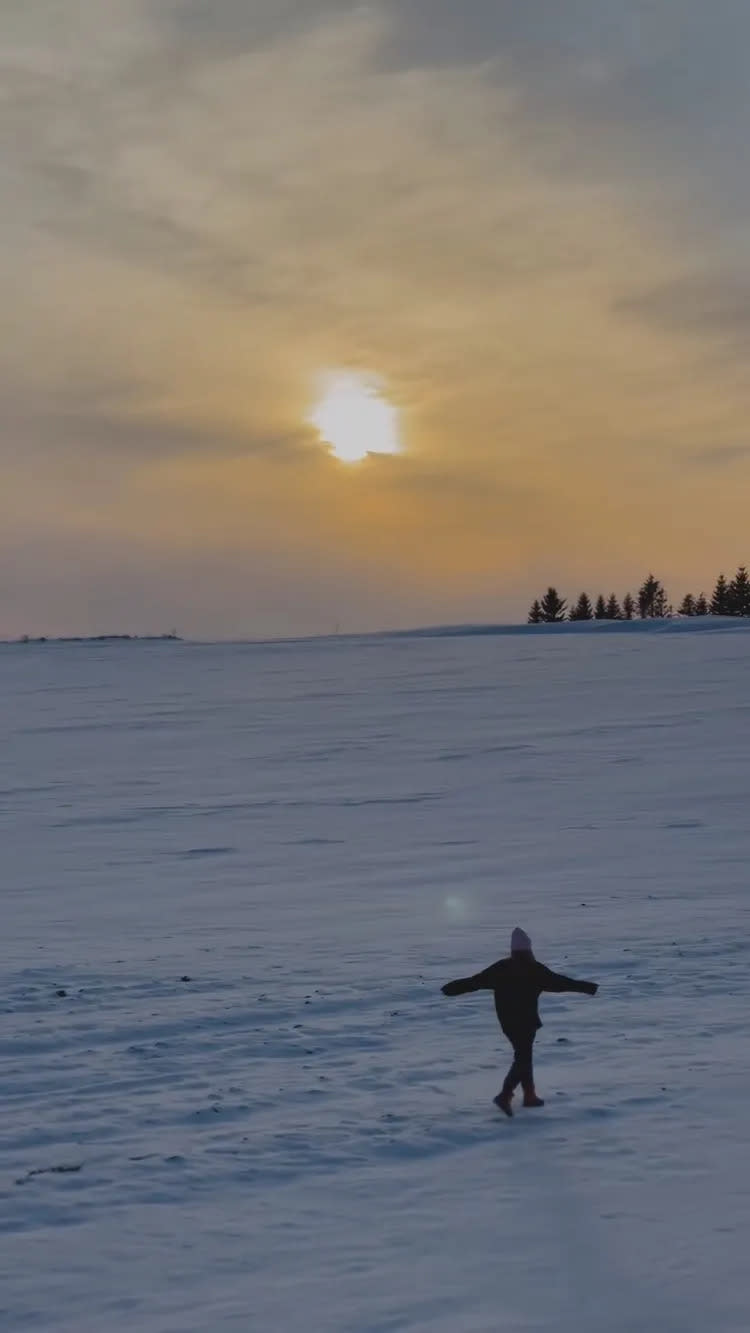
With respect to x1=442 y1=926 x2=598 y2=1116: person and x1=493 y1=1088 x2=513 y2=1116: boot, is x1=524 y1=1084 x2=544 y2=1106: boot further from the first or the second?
x1=493 y1=1088 x2=513 y2=1116: boot

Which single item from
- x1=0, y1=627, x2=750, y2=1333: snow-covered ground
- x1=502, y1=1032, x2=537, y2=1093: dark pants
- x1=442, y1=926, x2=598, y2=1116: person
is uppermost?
x1=442, y1=926, x2=598, y2=1116: person

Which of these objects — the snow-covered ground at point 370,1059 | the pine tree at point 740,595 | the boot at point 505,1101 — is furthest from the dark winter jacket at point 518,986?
the pine tree at point 740,595

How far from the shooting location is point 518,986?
8.84m

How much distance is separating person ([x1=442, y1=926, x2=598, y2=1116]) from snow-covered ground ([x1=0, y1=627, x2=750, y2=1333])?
11.0 inches

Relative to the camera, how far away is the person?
8.79 meters

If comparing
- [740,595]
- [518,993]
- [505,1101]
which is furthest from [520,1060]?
[740,595]

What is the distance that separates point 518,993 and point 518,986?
0.05 metres

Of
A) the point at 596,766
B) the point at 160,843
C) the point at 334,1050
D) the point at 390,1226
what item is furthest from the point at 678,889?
the point at 596,766

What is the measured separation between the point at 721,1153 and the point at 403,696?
40424mm

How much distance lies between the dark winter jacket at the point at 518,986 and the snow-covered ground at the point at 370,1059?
2.03 ft

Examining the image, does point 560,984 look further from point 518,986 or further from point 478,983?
point 478,983

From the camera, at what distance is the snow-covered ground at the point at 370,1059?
257 inches

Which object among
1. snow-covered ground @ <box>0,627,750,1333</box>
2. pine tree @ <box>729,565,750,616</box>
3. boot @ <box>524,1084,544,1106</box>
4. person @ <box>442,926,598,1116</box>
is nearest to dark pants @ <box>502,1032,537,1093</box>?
person @ <box>442,926,598,1116</box>

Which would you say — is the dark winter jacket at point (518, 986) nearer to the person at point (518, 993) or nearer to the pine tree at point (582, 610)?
the person at point (518, 993)
